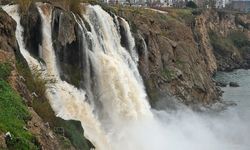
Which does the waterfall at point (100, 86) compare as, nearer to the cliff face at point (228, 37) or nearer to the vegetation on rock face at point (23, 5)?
the vegetation on rock face at point (23, 5)

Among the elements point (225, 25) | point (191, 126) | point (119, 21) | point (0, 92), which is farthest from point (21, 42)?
point (225, 25)

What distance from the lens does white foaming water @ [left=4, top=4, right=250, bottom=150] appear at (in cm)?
2745

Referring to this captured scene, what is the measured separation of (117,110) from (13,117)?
13.9m

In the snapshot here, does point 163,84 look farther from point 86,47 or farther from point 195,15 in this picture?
point 195,15

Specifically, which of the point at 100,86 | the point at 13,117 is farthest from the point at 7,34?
the point at 100,86

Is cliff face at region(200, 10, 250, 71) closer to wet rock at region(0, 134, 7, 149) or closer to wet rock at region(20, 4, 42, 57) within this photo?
wet rock at region(20, 4, 42, 57)

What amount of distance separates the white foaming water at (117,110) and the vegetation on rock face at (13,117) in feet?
19.7

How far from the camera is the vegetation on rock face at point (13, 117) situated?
16000mm

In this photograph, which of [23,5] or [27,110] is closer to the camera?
[27,110]

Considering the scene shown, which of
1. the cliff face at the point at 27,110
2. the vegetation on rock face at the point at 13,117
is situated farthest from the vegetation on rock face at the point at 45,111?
the vegetation on rock face at the point at 13,117

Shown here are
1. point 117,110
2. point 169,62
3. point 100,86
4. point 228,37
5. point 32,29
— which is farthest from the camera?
point 228,37

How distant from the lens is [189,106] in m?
45.8

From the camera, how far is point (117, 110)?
3108 cm

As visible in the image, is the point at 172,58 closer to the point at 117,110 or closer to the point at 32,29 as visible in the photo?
the point at 117,110
